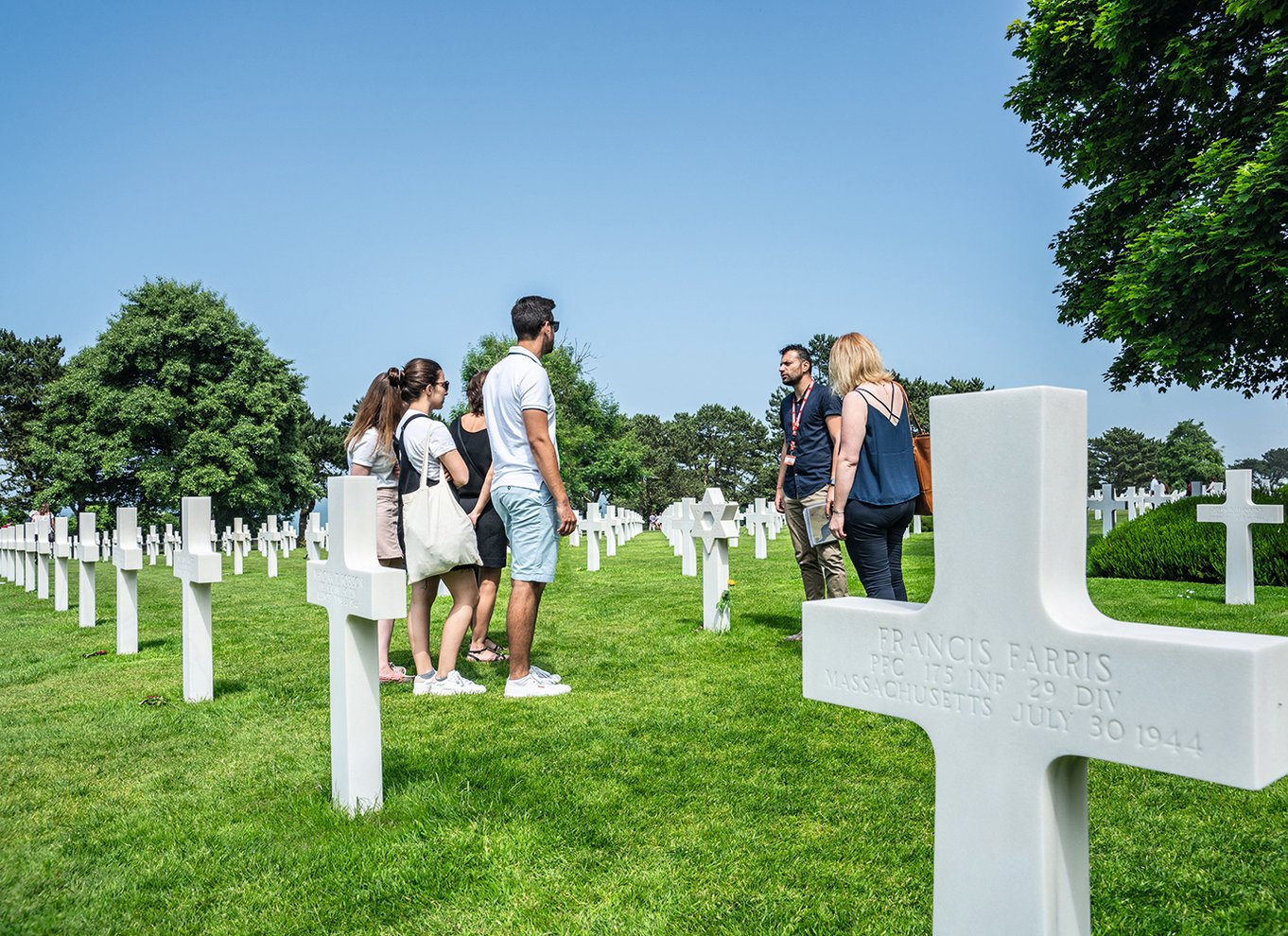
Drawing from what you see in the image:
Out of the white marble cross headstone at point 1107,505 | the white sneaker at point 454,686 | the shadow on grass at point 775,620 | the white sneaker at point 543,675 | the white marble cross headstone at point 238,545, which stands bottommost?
the white marble cross headstone at point 238,545

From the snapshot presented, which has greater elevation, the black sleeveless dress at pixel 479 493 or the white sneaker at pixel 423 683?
the black sleeveless dress at pixel 479 493

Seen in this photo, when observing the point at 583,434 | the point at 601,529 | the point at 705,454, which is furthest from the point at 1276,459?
the point at 601,529

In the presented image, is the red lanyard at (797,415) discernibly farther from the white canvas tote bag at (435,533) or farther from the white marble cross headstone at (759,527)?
the white marble cross headstone at (759,527)

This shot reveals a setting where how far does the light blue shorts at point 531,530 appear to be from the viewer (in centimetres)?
513

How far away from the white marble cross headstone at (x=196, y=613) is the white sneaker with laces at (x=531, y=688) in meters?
1.85

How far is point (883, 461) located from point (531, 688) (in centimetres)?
244

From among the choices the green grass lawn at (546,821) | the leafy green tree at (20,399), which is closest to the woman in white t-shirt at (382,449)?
the green grass lawn at (546,821)

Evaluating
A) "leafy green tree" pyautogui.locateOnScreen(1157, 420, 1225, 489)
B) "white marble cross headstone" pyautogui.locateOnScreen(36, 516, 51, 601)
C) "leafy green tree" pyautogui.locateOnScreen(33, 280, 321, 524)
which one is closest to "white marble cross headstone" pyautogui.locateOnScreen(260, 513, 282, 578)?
"white marble cross headstone" pyautogui.locateOnScreen(36, 516, 51, 601)

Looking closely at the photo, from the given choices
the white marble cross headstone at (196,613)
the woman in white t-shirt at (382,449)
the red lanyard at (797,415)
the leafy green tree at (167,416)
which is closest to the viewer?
the white marble cross headstone at (196,613)

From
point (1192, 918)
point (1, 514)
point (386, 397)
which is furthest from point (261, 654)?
point (1, 514)

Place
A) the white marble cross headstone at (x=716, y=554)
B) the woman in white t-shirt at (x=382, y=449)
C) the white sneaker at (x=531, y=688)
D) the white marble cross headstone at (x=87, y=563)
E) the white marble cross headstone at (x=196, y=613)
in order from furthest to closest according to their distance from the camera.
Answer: the white marble cross headstone at (x=87, y=563) → the white marble cross headstone at (x=716, y=554) → the woman in white t-shirt at (x=382, y=449) → the white marble cross headstone at (x=196, y=613) → the white sneaker at (x=531, y=688)

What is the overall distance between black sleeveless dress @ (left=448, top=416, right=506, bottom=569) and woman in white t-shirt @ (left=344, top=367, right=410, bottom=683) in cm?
42

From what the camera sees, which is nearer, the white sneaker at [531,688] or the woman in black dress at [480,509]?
the white sneaker at [531,688]

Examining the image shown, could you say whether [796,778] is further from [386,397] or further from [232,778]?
[386,397]
